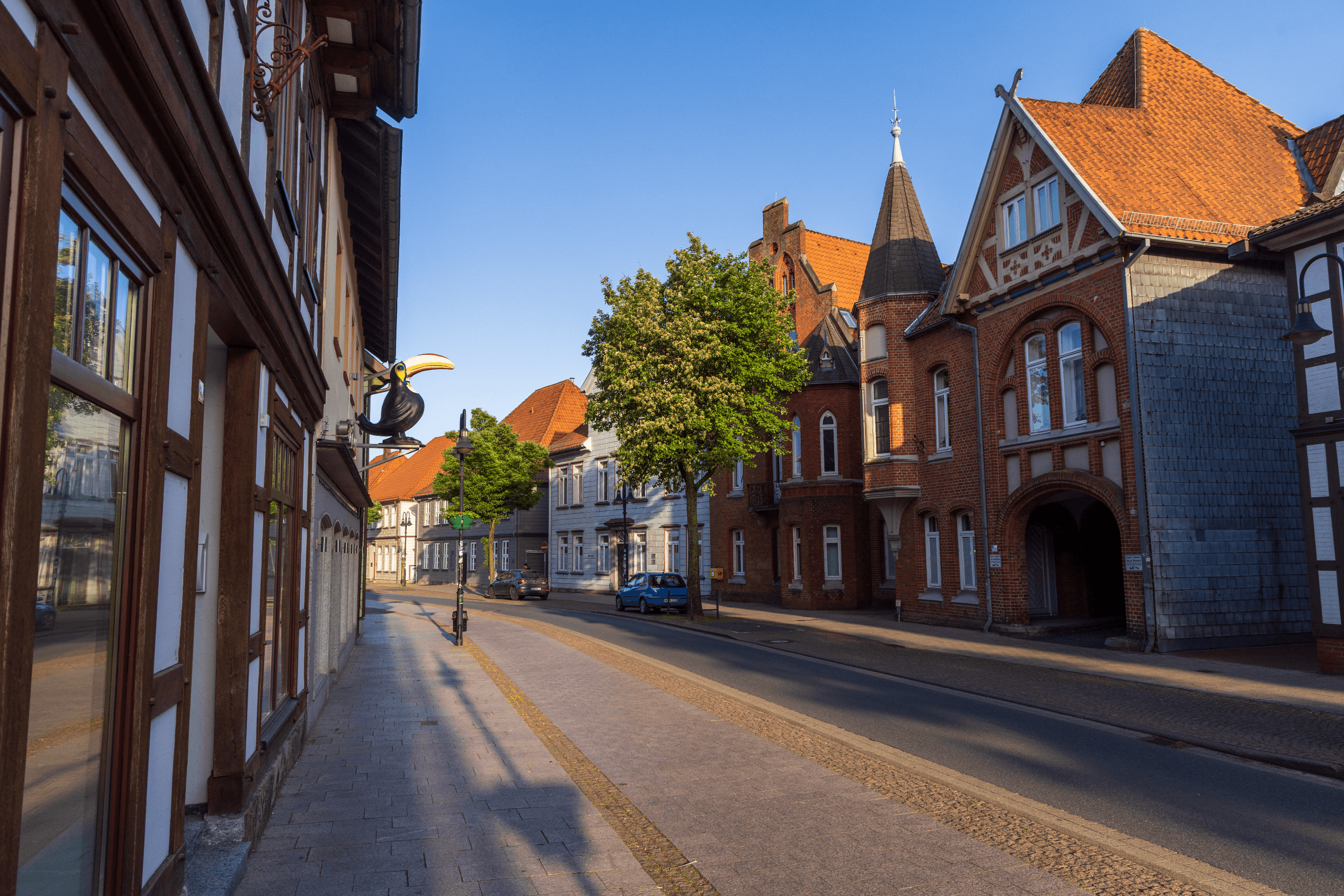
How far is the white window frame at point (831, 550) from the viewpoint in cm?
3031

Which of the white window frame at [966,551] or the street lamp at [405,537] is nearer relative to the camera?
the white window frame at [966,551]

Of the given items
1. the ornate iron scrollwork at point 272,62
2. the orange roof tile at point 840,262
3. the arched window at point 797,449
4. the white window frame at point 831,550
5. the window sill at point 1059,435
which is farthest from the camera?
the orange roof tile at point 840,262

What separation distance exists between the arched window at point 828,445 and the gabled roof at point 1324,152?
1488cm

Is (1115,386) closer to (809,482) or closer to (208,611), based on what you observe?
(809,482)

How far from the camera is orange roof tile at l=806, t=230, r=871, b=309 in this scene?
3606cm

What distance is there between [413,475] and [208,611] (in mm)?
69556

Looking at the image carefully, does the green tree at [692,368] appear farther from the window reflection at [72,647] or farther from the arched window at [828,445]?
the window reflection at [72,647]

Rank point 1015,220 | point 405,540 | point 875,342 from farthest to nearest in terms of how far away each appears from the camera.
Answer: point 405,540 → point 875,342 → point 1015,220

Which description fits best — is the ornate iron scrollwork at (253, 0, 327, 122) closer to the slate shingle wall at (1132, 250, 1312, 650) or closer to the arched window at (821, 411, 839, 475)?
the slate shingle wall at (1132, 250, 1312, 650)

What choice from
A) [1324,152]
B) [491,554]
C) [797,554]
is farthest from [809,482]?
[491,554]

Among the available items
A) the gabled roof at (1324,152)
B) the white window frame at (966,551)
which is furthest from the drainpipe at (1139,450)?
the gabled roof at (1324,152)

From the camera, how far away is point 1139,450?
1755 cm

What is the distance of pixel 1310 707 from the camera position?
11.1m

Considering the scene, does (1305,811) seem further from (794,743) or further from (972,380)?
(972,380)
